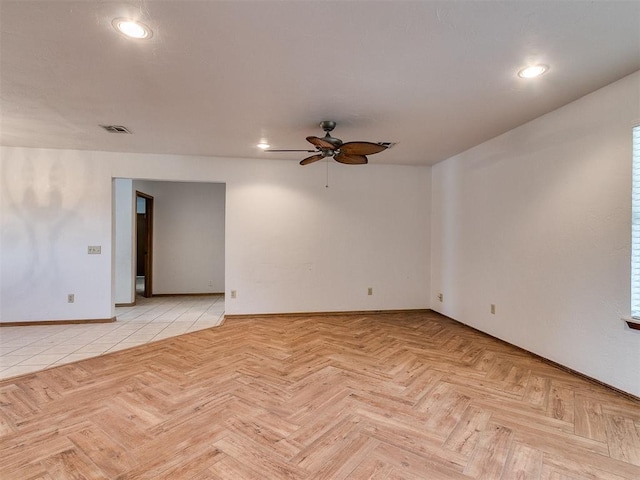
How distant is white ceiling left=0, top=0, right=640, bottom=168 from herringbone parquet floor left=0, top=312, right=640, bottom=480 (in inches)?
96.9

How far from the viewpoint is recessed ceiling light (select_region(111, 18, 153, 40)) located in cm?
162

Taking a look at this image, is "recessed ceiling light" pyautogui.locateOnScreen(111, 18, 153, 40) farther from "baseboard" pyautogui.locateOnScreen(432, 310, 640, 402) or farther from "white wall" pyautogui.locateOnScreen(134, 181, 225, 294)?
"white wall" pyautogui.locateOnScreen(134, 181, 225, 294)

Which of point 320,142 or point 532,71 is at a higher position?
point 532,71

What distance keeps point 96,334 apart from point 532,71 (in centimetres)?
530

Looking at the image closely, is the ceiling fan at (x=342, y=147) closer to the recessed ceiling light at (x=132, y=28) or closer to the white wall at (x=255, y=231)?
the recessed ceiling light at (x=132, y=28)

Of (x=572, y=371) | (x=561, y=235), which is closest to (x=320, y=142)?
(x=561, y=235)

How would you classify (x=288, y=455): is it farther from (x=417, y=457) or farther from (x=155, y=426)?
(x=155, y=426)

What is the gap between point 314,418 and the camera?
1944 mm

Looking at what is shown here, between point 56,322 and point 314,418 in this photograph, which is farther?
point 56,322

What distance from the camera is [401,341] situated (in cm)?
345

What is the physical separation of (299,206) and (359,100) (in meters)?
2.30

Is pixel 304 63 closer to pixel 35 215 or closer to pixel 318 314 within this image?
pixel 318 314

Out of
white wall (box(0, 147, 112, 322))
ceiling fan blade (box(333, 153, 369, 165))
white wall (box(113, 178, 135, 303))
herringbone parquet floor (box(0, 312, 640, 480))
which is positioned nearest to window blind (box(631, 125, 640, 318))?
herringbone parquet floor (box(0, 312, 640, 480))

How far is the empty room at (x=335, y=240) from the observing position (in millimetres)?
1622
